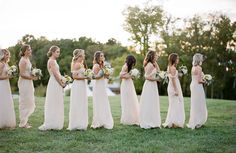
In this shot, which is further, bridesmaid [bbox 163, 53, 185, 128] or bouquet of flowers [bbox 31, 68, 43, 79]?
bridesmaid [bbox 163, 53, 185, 128]

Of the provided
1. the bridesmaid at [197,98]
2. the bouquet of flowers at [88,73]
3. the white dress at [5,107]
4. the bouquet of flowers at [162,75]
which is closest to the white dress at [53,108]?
the bouquet of flowers at [88,73]

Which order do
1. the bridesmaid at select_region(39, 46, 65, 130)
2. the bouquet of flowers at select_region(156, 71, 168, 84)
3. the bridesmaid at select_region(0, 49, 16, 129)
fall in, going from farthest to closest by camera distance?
the bouquet of flowers at select_region(156, 71, 168, 84), the bridesmaid at select_region(0, 49, 16, 129), the bridesmaid at select_region(39, 46, 65, 130)

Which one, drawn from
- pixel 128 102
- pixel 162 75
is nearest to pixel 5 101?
pixel 128 102

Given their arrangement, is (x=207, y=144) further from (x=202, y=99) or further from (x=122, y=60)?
(x=122, y=60)

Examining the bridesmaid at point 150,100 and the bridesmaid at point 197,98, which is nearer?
the bridesmaid at point 150,100

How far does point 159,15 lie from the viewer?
53.1 m

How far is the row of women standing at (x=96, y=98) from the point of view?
1206 cm

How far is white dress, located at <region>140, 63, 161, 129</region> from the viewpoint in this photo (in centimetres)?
1255

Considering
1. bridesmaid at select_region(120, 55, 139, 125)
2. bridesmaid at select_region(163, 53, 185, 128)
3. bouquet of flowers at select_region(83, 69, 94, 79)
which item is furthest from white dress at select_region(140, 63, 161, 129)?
bouquet of flowers at select_region(83, 69, 94, 79)

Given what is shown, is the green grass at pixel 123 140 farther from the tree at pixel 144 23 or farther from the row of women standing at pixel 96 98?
the tree at pixel 144 23

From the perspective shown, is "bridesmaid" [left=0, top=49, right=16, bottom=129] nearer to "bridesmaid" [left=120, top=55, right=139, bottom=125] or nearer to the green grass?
the green grass

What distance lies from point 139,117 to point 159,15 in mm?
41599

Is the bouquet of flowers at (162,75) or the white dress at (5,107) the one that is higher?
the bouquet of flowers at (162,75)

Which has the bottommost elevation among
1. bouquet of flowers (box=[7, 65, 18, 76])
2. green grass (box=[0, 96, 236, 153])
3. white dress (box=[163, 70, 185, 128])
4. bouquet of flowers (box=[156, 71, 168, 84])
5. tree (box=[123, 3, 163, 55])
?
green grass (box=[0, 96, 236, 153])
